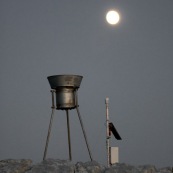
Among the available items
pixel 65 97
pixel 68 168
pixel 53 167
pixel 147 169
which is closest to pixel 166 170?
pixel 147 169

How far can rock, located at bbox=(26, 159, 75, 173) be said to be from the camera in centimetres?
916

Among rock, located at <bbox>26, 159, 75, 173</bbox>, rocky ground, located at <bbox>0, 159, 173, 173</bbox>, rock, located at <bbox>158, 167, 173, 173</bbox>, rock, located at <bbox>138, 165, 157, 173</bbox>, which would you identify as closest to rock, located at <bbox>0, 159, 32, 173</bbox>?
rocky ground, located at <bbox>0, 159, 173, 173</bbox>

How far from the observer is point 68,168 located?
9273 mm

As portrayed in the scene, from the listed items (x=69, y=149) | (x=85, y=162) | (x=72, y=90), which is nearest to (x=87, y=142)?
(x=69, y=149)

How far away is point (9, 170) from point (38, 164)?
0.68 metres

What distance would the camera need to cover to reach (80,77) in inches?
776

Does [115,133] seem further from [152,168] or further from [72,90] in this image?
[152,168]

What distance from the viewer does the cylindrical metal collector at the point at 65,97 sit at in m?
19.1

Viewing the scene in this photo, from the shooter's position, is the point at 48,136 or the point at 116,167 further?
the point at 48,136

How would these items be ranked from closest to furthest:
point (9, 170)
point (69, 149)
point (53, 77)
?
point (9, 170)
point (53, 77)
point (69, 149)

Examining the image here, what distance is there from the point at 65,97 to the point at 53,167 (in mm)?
9912

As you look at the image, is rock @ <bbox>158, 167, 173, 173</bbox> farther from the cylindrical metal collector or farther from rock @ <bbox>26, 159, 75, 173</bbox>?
the cylindrical metal collector

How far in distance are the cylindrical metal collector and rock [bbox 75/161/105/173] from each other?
962cm

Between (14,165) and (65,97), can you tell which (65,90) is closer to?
(65,97)
